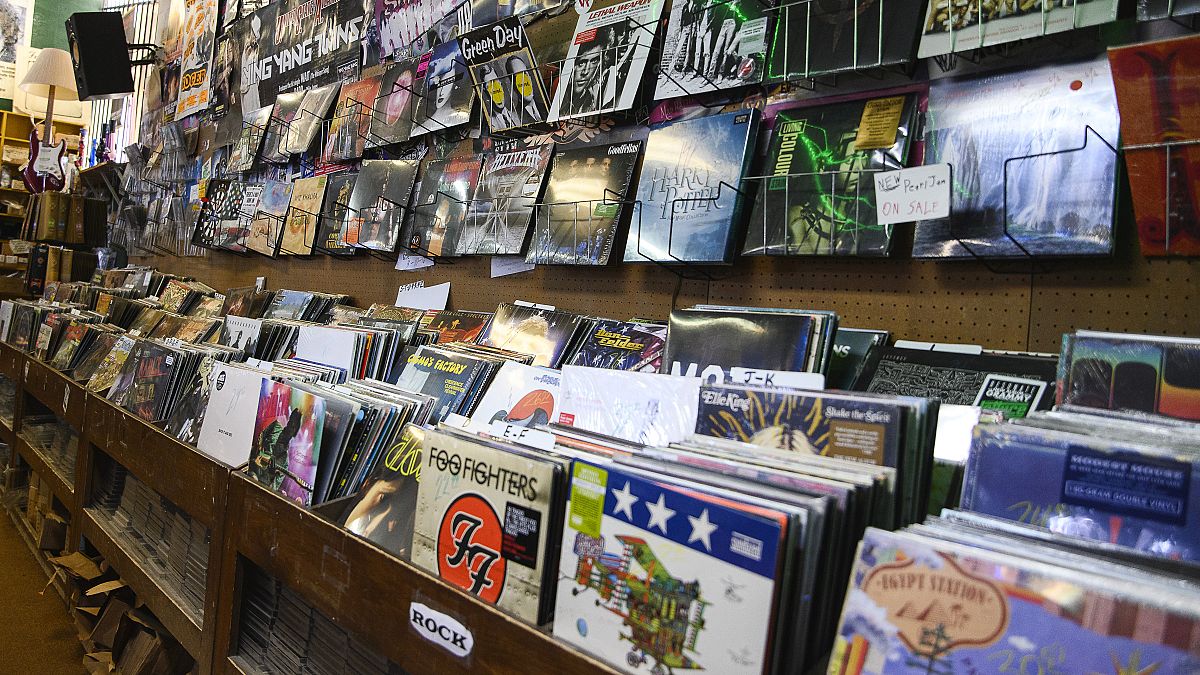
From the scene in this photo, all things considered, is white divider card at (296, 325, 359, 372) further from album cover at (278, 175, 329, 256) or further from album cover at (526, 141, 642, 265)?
album cover at (278, 175, 329, 256)

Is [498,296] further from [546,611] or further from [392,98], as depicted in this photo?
[546,611]

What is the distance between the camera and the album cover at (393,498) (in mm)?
1181

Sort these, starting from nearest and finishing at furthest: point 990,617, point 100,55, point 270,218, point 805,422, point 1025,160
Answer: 1. point 990,617
2. point 805,422
3. point 1025,160
4. point 270,218
5. point 100,55

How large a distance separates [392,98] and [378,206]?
17.3 inches

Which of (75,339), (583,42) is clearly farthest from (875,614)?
(75,339)

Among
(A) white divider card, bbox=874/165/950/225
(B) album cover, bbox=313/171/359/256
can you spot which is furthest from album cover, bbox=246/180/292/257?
(A) white divider card, bbox=874/165/950/225

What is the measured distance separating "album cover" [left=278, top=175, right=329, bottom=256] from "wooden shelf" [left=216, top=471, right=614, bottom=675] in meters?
1.87

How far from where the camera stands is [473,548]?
3.15ft

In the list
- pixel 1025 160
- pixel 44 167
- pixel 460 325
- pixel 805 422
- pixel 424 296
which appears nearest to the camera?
pixel 805 422

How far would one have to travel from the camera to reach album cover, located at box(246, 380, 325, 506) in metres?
1.39

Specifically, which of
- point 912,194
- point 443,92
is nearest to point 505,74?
point 443,92

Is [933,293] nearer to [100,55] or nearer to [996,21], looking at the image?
[996,21]

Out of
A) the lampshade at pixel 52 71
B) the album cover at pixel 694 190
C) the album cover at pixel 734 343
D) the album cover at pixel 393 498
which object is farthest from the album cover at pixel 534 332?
the lampshade at pixel 52 71

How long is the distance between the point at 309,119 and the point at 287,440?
225cm
